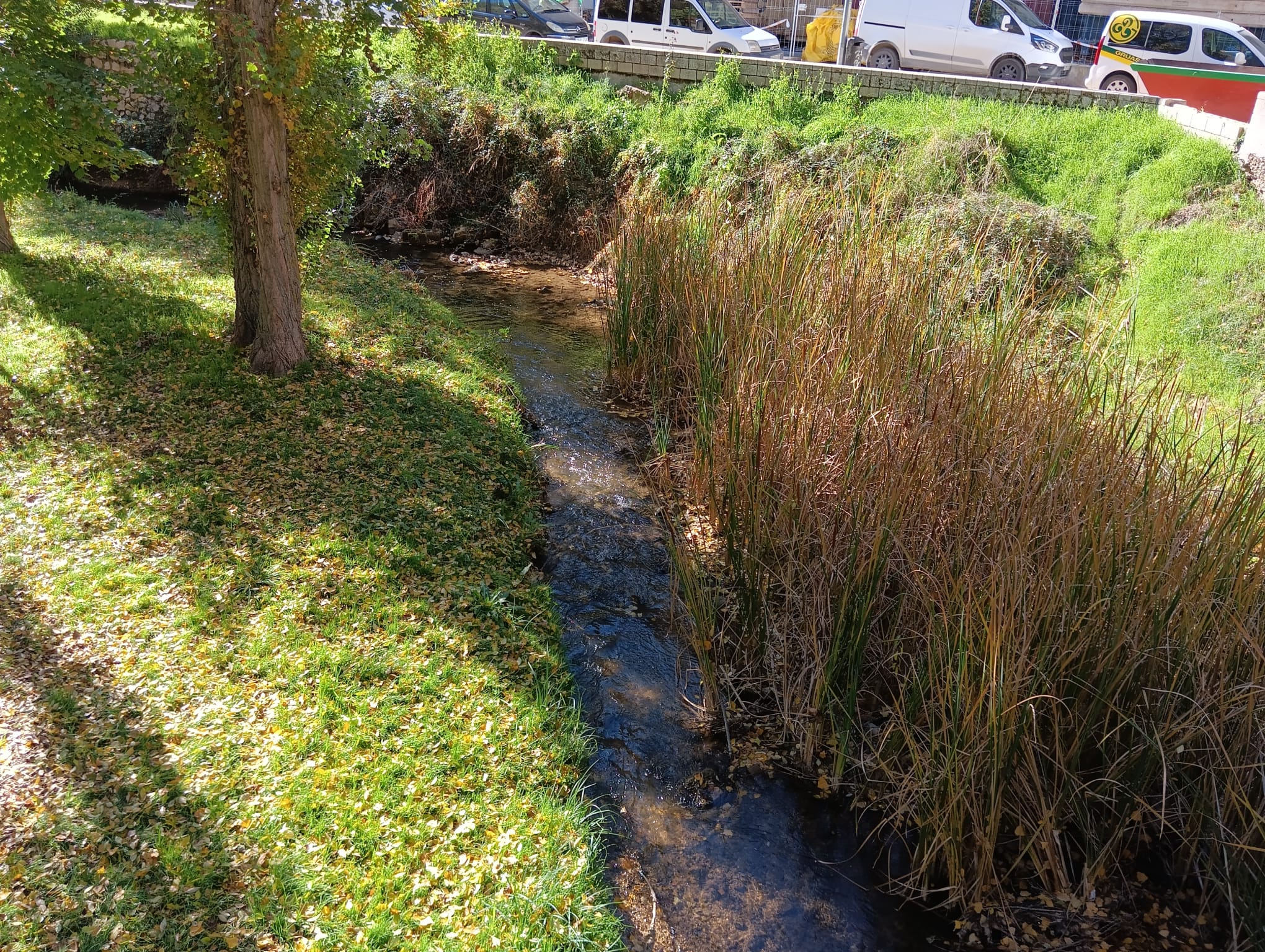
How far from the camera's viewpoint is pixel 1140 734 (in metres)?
2.92

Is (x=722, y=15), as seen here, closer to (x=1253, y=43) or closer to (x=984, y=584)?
(x=1253, y=43)

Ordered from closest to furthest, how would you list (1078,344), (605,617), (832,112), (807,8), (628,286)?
(1078,344) → (605,617) → (628,286) → (832,112) → (807,8)

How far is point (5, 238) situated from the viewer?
7332 mm

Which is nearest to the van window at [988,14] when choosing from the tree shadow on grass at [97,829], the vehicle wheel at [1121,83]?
the vehicle wheel at [1121,83]

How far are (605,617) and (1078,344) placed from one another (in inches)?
108

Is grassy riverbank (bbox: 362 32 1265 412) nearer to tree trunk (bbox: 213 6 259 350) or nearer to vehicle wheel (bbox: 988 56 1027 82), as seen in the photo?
tree trunk (bbox: 213 6 259 350)

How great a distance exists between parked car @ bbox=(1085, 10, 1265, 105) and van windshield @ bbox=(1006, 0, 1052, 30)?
1.13 m

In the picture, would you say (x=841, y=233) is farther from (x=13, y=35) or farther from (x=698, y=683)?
(x=13, y=35)

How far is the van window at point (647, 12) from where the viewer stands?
1550cm

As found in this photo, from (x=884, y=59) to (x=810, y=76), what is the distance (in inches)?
159

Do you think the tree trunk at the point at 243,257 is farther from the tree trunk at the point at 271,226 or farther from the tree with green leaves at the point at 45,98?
the tree with green leaves at the point at 45,98

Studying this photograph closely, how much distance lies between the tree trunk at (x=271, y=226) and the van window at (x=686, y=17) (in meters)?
12.3

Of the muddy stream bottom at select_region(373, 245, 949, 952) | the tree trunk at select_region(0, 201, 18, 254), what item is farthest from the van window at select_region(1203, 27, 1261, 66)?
the tree trunk at select_region(0, 201, 18, 254)

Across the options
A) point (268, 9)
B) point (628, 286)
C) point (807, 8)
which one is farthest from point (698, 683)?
point (807, 8)
